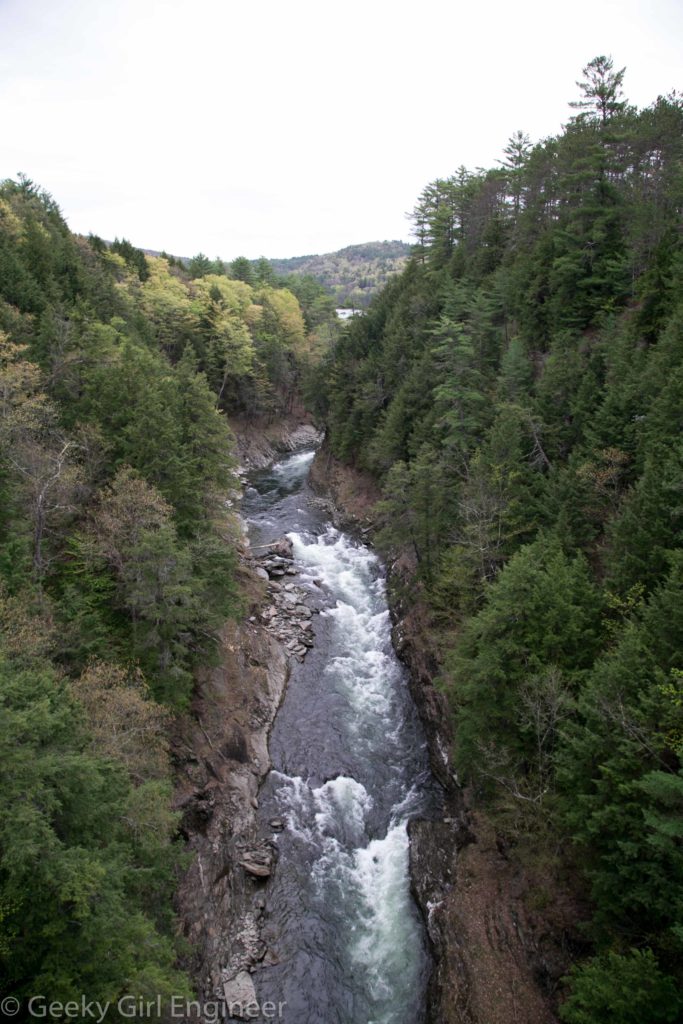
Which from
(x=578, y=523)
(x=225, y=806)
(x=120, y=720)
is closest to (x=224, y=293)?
(x=578, y=523)

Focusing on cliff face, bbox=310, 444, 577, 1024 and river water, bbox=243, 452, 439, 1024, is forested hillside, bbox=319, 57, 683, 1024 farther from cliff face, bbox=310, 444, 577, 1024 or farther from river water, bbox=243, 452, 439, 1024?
river water, bbox=243, 452, 439, 1024

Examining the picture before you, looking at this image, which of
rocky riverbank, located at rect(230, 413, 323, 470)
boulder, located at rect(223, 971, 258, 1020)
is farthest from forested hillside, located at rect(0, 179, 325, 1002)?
rocky riverbank, located at rect(230, 413, 323, 470)

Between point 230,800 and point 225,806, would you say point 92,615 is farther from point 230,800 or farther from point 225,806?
point 230,800

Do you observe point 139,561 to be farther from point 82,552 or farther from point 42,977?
point 42,977

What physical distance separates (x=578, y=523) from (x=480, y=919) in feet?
50.9

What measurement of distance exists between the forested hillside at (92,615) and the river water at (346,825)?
528cm

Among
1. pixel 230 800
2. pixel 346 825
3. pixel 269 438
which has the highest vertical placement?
pixel 269 438

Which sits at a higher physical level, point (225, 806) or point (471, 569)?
point (471, 569)

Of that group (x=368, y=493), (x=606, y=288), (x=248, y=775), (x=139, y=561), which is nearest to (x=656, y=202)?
(x=606, y=288)

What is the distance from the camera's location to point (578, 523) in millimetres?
23953

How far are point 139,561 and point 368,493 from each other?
Answer: 34230mm

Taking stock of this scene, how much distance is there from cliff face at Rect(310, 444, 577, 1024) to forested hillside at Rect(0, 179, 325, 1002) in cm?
899

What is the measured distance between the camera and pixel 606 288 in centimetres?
3494

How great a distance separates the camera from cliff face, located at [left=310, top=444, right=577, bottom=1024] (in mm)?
15719
